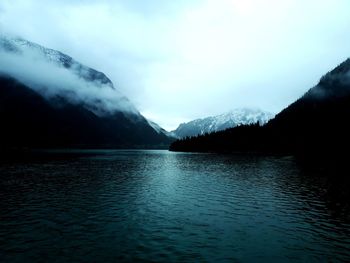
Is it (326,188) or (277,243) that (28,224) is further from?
(326,188)

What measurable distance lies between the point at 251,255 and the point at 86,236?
709 inches

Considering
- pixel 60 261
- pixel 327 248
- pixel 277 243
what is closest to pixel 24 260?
pixel 60 261

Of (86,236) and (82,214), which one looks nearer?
(86,236)

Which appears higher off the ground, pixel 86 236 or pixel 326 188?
pixel 326 188

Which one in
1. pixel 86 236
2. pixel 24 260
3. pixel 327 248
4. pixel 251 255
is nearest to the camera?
pixel 24 260

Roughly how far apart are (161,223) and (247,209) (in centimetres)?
1548

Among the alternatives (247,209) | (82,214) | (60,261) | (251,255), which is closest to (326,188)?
(247,209)

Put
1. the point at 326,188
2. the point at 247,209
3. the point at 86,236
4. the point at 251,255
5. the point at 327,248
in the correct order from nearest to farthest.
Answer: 1. the point at 251,255
2. the point at 327,248
3. the point at 86,236
4. the point at 247,209
5. the point at 326,188

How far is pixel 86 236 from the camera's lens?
3281 centimetres

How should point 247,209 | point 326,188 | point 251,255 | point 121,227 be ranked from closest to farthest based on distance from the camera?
point 251,255
point 121,227
point 247,209
point 326,188

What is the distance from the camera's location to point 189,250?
28875 mm

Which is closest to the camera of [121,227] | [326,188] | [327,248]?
[327,248]

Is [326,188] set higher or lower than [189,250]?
higher

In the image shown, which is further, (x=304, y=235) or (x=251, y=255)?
(x=304, y=235)
